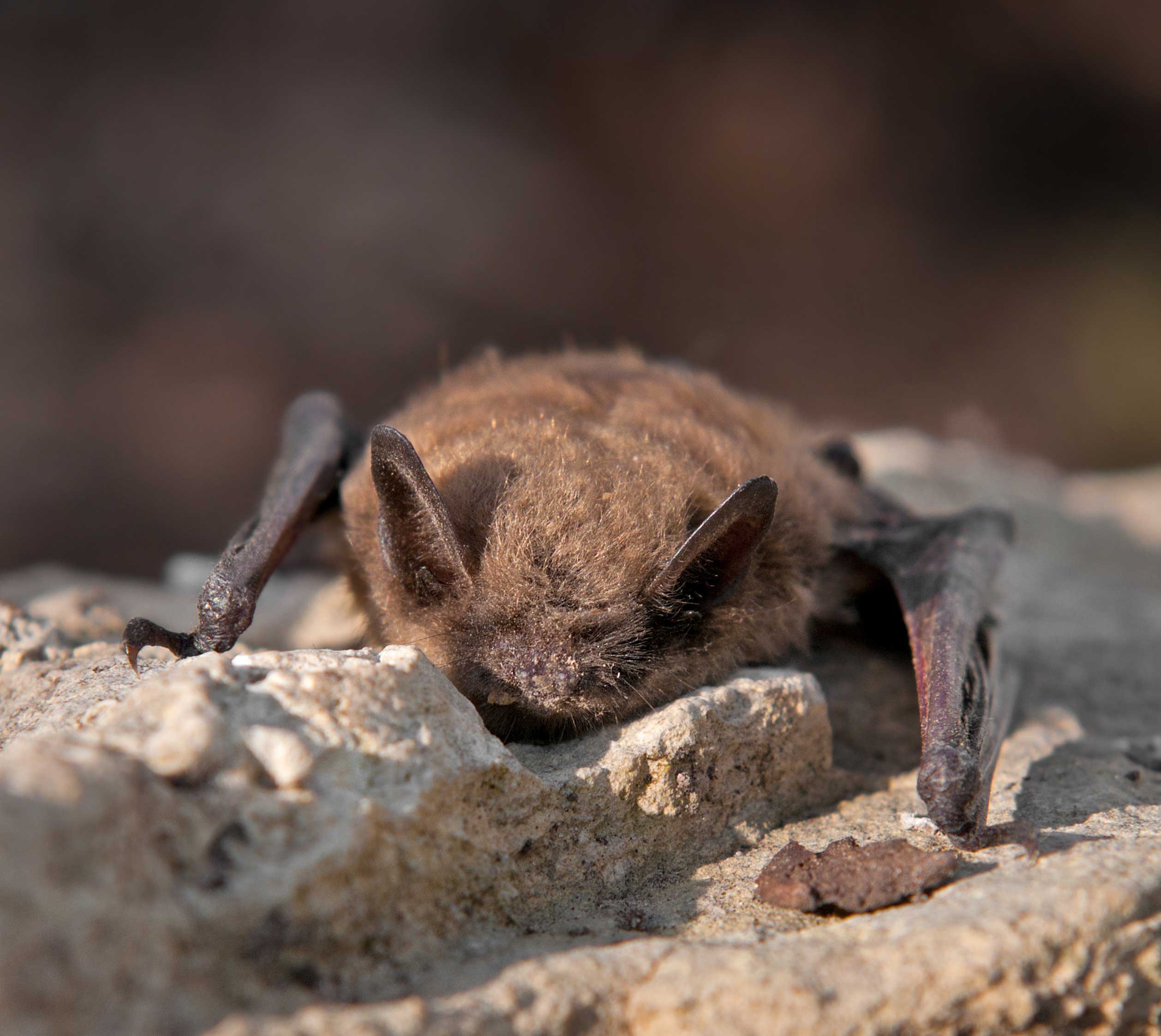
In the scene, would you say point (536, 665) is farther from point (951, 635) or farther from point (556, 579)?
point (951, 635)

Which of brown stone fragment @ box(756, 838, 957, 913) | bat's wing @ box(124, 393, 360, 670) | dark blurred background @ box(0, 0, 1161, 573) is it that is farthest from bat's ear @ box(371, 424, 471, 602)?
dark blurred background @ box(0, 0, 1161, 573)

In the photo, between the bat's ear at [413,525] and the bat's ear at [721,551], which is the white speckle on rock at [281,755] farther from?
the bat's ear at [721,551]

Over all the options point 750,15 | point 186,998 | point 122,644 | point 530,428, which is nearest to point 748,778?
point 530,428

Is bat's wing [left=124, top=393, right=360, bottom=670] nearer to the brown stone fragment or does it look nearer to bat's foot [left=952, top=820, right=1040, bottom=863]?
the brown stone fragment

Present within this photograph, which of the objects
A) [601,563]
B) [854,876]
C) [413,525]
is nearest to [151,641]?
[413,525]

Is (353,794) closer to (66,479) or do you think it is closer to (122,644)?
(122,644)

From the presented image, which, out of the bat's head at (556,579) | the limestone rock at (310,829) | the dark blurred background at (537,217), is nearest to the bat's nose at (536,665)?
the bat's head at (556,579)
